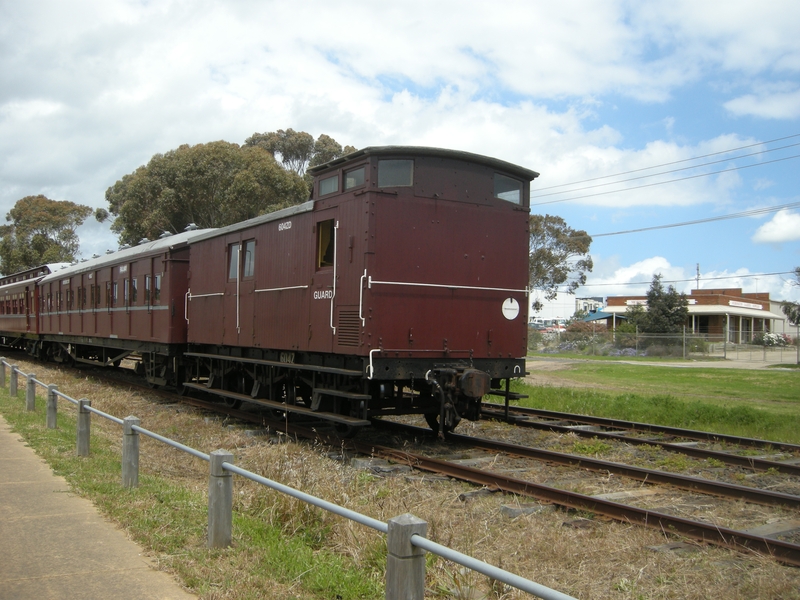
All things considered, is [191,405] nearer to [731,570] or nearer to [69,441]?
[69,441]

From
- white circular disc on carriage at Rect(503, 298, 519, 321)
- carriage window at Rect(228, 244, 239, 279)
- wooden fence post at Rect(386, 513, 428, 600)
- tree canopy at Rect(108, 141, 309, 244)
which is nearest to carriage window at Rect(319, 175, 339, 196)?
white circular disc on carriage at Rect(503, 298, 519, 321)

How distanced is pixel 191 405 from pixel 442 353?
7.26 m

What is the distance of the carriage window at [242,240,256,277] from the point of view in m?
12.3

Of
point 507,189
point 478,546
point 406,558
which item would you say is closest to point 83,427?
point 478,546

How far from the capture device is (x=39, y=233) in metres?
53.8

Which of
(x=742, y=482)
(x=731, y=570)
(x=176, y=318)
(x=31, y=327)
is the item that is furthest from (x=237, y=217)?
(x=731, y=570)

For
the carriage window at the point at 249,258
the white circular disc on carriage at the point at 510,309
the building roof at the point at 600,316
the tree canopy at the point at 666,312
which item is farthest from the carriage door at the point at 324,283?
the building roof at the point at 600,316

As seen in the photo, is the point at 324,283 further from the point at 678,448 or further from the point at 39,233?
the point at 39,233

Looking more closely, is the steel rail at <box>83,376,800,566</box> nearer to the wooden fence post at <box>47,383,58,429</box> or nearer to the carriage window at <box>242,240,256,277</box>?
the carriage window at <box>242,240,256,277</box>

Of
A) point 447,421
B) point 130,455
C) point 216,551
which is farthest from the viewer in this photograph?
point 447,421

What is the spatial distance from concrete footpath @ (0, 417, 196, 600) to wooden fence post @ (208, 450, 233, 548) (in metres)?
0.49

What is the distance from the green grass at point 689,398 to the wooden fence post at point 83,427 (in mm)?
9680

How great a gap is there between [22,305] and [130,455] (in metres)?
26.1

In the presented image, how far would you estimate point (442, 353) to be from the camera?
32.2 feet
